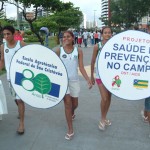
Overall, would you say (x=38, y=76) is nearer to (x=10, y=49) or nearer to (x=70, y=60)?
(x=70, y=60)

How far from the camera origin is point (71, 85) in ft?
16.0

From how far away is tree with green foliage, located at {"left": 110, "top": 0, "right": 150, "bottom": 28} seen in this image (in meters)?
43.4

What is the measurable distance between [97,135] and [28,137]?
102 centimetres

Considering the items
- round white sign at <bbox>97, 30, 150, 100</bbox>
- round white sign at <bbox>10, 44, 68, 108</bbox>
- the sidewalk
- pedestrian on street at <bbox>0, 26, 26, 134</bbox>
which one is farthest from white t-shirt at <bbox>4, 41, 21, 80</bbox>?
round white sign at <bbox>97, 30, 150, 100</bbox>

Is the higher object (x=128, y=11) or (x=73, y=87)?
(x=128, y=11)

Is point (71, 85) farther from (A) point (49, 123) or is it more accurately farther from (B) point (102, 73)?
(A) point (49, 123)

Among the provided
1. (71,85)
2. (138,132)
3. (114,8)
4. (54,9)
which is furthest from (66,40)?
(114,8)

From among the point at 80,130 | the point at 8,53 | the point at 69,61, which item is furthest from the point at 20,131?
the point at 69,61

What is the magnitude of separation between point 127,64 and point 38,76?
1.24 meters

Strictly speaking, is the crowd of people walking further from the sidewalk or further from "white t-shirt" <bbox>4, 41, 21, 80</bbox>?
the sidewalk

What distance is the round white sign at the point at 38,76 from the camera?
4559 mm

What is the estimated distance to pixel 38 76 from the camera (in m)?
4.65

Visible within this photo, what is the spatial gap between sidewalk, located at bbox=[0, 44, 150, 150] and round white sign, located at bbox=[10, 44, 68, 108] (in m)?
0.57

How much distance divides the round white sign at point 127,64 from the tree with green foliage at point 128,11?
38874 mm
